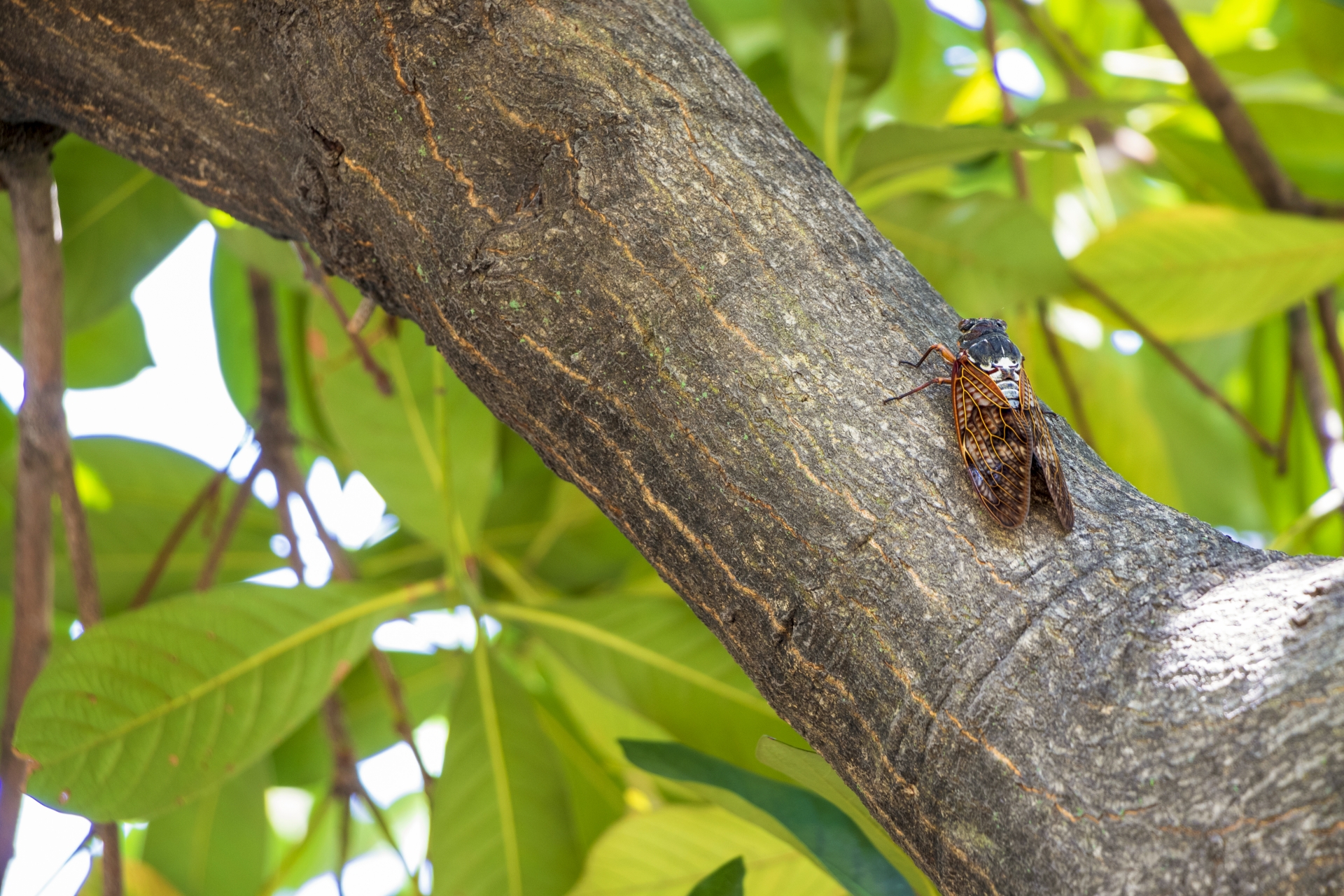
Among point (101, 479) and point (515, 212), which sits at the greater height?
point (101, 479)

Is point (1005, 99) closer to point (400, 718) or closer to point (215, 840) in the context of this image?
point (400, 718)

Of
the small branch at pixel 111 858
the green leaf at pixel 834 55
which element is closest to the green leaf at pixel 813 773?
the small branch at pixel 111 858

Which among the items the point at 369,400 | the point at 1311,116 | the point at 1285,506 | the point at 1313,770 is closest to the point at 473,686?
the point at 369,400

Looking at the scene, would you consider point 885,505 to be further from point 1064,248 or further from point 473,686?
point 1064,248

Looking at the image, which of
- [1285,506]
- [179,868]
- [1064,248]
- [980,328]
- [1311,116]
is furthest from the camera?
→ [1064,248]

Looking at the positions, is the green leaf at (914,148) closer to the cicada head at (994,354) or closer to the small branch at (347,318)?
the cicada head at (994,354)

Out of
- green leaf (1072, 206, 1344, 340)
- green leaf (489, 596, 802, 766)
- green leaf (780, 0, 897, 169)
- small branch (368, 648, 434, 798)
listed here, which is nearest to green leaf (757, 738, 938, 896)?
green leaf (489, 596, 802, 766)
